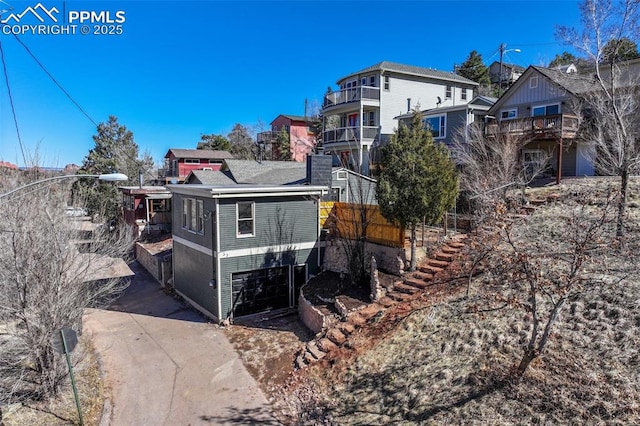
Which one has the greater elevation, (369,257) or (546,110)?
(546,110)

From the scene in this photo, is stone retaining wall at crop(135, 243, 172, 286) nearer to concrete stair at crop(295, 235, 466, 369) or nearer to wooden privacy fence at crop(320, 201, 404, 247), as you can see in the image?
wooden privacy fence at crop(320, 201, 404, 247)

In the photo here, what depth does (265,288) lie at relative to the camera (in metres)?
17.2

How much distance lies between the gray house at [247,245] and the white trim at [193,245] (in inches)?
1.6

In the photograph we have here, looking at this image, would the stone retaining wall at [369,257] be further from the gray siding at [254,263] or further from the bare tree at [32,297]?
the bare tree at [32,297]

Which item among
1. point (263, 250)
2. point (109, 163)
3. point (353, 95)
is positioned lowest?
point (263, 250)

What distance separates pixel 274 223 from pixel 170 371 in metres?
7.13

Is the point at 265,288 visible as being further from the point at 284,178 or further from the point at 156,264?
the point at 156,264

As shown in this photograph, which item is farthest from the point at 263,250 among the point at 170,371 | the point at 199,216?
the point at 170,371

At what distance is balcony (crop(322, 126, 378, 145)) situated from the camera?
3325 centimetres

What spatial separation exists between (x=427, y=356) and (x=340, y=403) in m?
2.44

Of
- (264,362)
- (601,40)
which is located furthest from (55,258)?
(601,40)

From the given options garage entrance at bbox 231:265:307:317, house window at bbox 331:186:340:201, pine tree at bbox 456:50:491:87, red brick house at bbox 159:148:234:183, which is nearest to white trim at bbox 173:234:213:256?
garage entrance at bbox 231:265:307:317

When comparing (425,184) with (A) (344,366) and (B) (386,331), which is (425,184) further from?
(A) (344,366)

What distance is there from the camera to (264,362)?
41.7 ft
